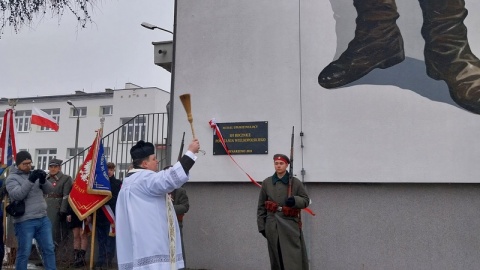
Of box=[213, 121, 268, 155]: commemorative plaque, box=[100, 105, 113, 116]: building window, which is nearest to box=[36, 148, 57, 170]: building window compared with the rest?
box=[100, 105, 113, 116]: building window

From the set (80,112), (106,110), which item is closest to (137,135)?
(106,110)

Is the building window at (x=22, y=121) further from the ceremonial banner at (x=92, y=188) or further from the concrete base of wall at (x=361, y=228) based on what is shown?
the concrete base of wall at (x=361, y=228)

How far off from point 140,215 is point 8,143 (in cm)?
529

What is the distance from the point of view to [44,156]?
41438 millimetres

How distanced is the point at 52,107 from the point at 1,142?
119 ft

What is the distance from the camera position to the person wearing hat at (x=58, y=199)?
30.5 ft

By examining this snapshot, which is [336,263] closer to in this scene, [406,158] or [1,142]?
[406,158]

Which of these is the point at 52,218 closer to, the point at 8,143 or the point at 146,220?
the point at 8,143

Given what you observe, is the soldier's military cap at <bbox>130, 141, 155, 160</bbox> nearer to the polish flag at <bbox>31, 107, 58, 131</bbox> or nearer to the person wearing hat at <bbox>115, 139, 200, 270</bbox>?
the person wearing hat at <bbox>115, 139, 200, 270</bbox>

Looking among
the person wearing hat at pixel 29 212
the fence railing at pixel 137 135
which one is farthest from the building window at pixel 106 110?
the person wearing hat at pixel 29 212

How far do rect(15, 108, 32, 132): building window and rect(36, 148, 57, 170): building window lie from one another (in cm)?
241

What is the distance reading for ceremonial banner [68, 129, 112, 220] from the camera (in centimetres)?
891

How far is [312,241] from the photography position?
816cm

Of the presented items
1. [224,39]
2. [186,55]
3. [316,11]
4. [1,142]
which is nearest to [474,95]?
[316,11]
